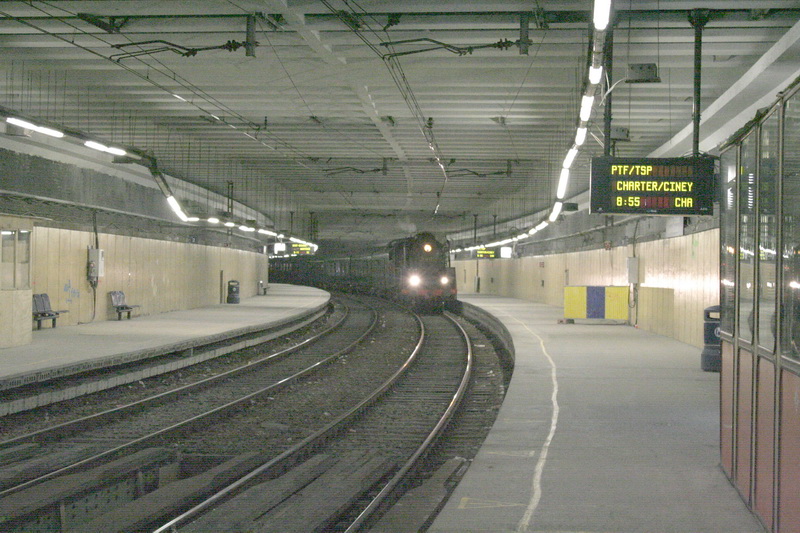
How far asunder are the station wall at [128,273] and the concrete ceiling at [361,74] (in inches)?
120

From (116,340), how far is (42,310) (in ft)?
10.7

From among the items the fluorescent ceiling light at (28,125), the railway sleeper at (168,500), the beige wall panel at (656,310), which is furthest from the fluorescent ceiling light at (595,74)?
the beige wall panel at (656,310)

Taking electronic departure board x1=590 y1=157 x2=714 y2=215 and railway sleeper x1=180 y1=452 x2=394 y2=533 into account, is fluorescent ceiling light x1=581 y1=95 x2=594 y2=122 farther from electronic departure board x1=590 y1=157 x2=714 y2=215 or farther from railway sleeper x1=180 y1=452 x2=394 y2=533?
railway sleeper x1=180 y1=452 x2=394 y2=533

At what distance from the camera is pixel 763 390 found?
17.2ft

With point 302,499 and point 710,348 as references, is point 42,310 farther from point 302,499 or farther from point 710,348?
point 710,348

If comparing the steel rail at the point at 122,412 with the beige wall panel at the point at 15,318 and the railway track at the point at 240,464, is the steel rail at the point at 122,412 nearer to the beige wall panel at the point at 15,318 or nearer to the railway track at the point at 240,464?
the railway track at the point at 240,464

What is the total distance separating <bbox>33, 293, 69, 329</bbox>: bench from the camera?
1872 cm

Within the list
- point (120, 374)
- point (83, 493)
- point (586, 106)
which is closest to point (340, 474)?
point (83, 493)

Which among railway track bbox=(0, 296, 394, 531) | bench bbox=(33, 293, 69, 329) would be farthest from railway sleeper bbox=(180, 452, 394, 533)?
bench bbox=(33, 293, 69, 329)

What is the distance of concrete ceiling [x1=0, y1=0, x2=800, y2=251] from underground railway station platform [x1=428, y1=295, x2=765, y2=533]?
5057 millimetres

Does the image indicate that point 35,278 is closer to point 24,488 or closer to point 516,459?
point 24,488

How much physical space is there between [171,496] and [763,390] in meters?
4.75

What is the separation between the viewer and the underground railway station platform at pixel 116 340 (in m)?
12.5

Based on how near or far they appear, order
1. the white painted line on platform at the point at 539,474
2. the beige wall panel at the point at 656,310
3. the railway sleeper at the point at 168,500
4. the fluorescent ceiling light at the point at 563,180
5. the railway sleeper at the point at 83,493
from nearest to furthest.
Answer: the white painted line on platform at the point at 539,474, the railway sleeper at the point at 168,500, the railway sleeper at the point at 83,493, the fluorescent ceiling light at the point at 563,180, the beige wall panel at the point at 656,310
